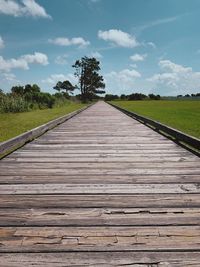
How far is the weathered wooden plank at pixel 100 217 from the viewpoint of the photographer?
2973mm

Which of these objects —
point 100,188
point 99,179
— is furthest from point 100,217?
point 99,179

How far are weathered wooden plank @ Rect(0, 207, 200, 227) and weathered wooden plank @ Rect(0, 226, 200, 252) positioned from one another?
11 centimetres

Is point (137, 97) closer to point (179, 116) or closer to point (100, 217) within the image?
point (179, 116)

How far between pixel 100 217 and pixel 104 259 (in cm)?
80

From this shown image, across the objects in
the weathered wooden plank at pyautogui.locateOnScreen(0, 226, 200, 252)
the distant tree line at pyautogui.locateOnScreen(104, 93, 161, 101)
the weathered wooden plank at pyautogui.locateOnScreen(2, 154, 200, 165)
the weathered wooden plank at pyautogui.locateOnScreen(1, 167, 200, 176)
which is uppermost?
the weathered wooden plank at pyautogui.locateOnScreen(0, 226, 200, 252)

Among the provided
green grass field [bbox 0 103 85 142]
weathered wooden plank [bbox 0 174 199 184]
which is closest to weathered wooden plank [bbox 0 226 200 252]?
weathered wooden plank [bbox 0 174 199 184]

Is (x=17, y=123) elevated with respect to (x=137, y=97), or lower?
elevated

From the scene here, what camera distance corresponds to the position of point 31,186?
424cm

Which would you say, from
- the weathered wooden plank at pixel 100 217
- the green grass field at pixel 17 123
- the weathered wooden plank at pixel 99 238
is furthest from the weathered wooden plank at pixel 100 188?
the green grass field at pixel 17 123

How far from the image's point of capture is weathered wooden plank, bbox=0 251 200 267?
226cm

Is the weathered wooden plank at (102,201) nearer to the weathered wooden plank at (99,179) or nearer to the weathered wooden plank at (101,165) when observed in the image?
the weathered wooden plank at (99,179)

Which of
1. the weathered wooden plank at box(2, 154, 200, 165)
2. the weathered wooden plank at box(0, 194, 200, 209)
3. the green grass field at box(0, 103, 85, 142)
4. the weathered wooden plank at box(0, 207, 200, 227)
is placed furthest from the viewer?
the green grass field at box(0, 103, 85, 142)

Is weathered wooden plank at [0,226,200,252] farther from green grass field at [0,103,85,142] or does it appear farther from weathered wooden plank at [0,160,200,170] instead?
green grass field at [0,103,85,142]

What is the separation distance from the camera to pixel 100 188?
13.6ft
